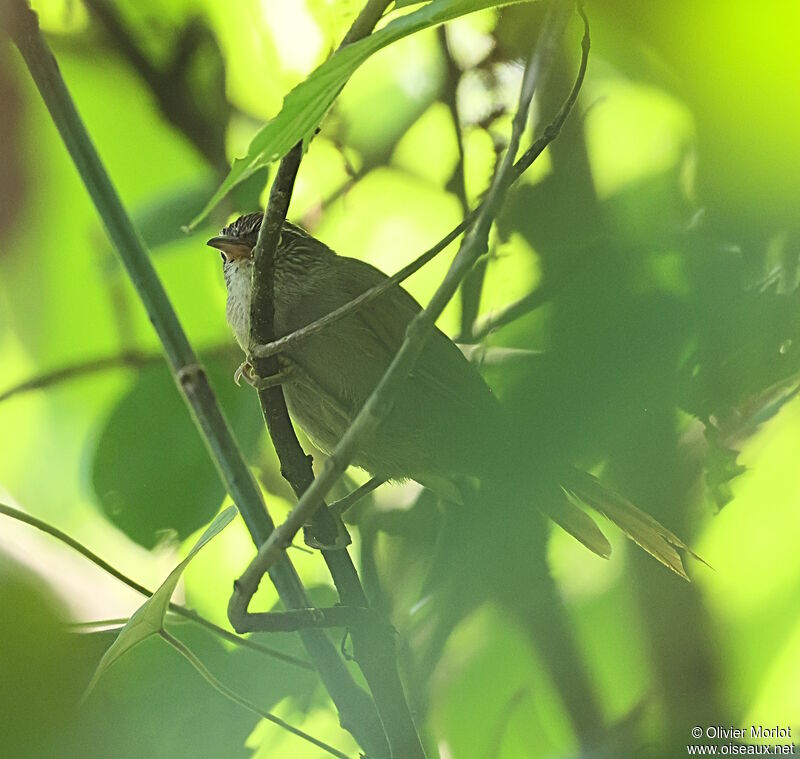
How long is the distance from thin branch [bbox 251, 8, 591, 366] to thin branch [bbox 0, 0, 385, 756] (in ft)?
Answer: 0.39

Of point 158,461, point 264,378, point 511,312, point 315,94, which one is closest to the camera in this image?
point 315,94

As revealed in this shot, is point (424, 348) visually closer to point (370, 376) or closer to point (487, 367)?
point (487, 367)

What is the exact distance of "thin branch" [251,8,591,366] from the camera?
0.53 m

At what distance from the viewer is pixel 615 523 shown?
0.58 meters

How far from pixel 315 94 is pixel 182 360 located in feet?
1.19

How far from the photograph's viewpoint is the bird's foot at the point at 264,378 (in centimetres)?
63

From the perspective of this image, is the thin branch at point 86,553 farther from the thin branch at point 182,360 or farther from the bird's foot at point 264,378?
the bird's foot at point 264,378

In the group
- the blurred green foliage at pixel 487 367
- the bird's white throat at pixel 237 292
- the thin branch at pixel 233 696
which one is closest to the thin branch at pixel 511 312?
the blurred green foliage at pixel 487 367

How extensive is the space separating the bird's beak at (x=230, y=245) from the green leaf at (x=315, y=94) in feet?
1.17

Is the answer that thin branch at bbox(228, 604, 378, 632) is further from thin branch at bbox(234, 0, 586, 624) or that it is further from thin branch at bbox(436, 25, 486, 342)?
thin branch at bbox(436, 25, 486, 342)

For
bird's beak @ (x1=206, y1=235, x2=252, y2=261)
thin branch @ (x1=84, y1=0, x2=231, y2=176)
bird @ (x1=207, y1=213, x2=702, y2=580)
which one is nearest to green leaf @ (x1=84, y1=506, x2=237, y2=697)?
bird @ (x1=207, y1=213, x2=702, y2=580)

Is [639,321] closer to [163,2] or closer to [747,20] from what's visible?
[747,20]

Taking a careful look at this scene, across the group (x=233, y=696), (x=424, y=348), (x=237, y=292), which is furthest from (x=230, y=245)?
(x=233, y=696)

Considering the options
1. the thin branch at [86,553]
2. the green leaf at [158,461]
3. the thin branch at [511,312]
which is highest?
the thin branch at [511,312]
